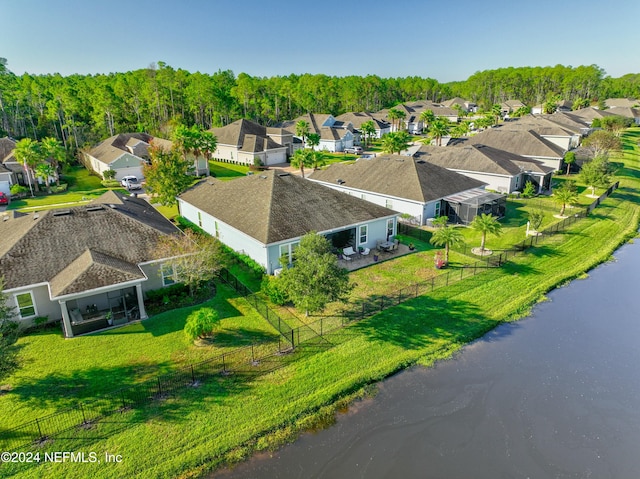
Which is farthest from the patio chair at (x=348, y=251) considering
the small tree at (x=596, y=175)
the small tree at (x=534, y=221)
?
the small tree at (x=596, y=175)

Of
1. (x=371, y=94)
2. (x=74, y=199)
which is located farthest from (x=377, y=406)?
(x=371, y=94)

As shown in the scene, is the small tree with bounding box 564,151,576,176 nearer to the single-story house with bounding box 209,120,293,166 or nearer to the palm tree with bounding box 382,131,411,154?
the palm tree with bounding box 382,131,411,154

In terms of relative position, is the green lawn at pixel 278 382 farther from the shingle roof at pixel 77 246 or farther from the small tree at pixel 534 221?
the small tree at pixel 534 221

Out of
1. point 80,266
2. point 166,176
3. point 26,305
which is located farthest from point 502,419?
point 166,176

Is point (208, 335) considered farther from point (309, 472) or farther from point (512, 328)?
point (512, 328)

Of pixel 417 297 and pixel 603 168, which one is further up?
pixel 603 168
